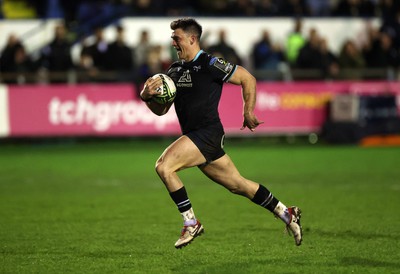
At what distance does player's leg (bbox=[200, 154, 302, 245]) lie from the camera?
28.8ft

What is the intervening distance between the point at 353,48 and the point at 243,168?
25.8 ft

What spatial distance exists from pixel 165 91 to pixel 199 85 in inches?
16.7

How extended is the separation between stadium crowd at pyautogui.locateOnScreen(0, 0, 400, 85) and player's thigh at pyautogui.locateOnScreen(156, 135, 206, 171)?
40.8 ft

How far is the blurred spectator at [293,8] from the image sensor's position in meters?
25.2

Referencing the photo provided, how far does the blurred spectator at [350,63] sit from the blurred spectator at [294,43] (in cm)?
113

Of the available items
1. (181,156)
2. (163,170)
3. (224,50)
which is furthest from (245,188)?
(224,50)

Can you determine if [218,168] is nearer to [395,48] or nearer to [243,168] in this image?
[243,168]

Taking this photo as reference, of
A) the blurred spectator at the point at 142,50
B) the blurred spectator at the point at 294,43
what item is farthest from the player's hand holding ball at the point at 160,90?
the blurred spectator at the point at 294,43

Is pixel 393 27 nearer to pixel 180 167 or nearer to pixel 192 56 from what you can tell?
pixel 192 56

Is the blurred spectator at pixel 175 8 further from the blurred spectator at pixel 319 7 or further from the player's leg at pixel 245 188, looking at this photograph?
the player's leg at pixel 245 188

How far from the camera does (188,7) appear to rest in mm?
24781

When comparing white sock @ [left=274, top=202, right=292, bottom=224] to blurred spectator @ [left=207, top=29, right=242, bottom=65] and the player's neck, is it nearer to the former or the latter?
the player's neck

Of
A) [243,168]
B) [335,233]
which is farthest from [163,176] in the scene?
[243,168]

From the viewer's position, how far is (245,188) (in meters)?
8.85
